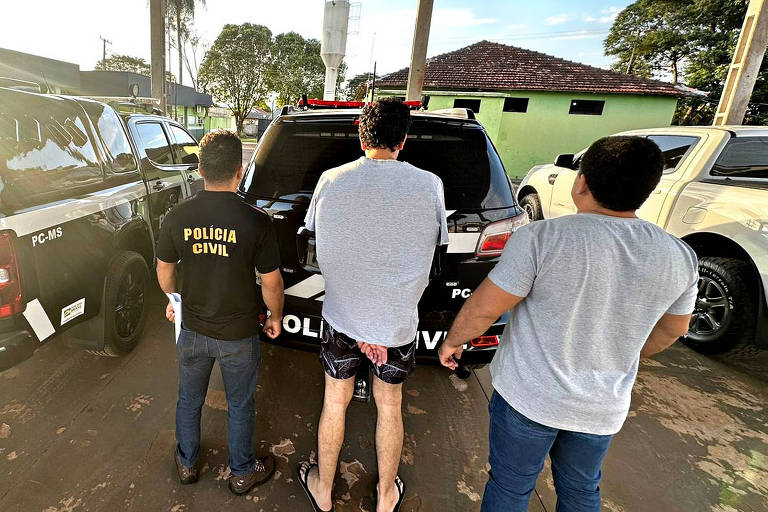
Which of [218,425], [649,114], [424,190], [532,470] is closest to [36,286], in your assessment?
[218,425]

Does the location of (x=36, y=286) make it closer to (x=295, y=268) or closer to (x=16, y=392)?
(x=16, y=392)

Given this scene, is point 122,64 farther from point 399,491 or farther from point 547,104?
A: point 399,491

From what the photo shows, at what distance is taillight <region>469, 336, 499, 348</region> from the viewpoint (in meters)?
2.29

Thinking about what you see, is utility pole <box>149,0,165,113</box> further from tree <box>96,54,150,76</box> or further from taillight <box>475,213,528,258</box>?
tree <box>96,54,150,76</box>

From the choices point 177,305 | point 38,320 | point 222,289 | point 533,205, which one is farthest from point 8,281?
point 533,205

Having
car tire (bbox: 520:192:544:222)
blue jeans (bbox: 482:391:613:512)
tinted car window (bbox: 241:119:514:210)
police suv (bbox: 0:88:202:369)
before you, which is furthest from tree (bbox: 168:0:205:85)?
blue jeans (bbox: 482:391:613:512)

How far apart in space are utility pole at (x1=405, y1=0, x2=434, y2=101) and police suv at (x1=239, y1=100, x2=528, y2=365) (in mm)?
5792

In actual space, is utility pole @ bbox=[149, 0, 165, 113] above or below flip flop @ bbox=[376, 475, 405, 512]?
above

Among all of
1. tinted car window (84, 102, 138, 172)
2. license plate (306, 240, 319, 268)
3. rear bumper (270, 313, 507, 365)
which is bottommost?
rear bumper (270, 313, 507, 365)

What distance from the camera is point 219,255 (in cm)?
167

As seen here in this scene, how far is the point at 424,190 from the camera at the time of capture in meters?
1.53

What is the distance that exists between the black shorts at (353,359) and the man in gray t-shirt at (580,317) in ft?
0.82

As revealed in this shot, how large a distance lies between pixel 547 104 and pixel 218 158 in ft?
53.9

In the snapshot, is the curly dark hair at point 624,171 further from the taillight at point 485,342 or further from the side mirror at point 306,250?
the side mirror at point 306,250
